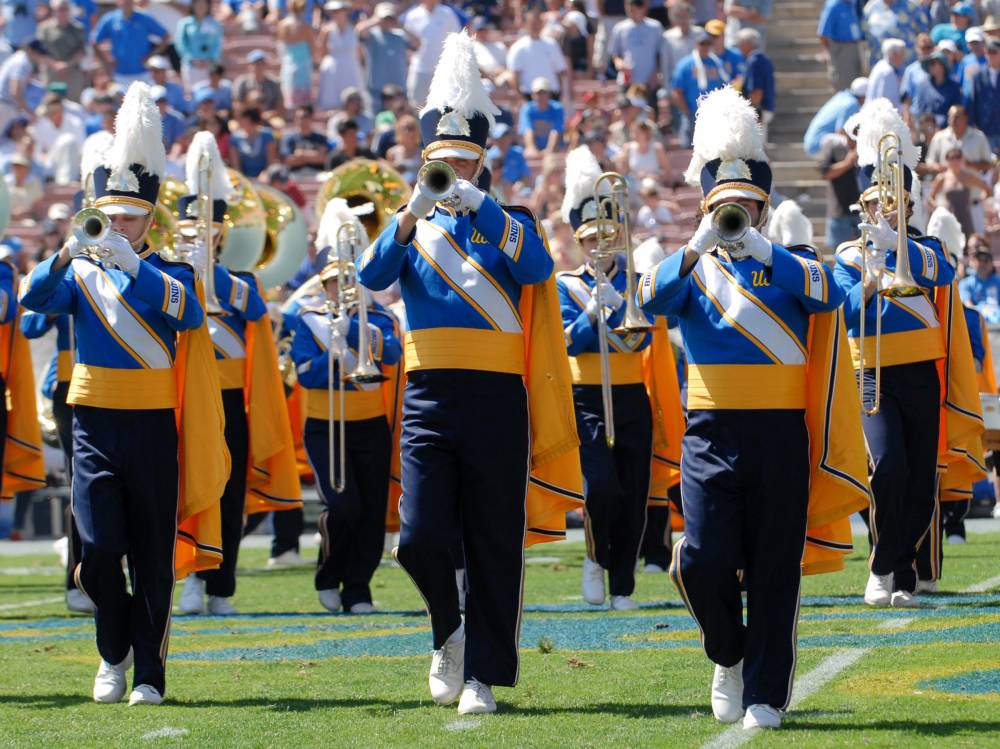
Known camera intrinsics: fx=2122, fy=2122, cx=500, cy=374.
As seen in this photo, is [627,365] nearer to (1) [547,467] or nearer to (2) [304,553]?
(1) [547,467]

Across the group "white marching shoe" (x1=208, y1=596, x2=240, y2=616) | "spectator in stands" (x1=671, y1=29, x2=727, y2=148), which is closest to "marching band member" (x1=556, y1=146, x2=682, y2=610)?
"white marching shoe" (x1=208, y1=596, x2=240, y2=616)

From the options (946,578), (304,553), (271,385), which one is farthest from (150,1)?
(946,578)

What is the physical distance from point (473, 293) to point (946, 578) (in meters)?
5.12

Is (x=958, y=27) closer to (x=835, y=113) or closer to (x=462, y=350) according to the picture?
(x=835, y=113)

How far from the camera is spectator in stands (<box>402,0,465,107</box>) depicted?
21.2 metres

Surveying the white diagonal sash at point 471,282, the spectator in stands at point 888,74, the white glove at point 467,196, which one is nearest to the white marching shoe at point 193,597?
the white diagonal sash at point 471,282

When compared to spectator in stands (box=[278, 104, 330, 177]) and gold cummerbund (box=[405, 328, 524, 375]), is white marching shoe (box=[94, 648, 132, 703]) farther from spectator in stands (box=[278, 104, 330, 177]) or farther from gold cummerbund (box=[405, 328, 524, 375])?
spectator in stands (box=[278, 104, 330, 177])

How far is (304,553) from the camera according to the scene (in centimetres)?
1617

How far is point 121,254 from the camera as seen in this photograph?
7.80 m

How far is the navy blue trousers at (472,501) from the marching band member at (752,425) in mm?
692

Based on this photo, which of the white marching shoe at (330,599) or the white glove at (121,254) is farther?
the white marching shoe at (330,599)

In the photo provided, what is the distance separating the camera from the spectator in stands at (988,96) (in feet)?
65.1

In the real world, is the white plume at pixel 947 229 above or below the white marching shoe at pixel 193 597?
above

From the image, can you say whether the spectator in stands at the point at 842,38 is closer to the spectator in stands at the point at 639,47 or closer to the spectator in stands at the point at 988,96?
the spectator in stands at the point at 639,47
